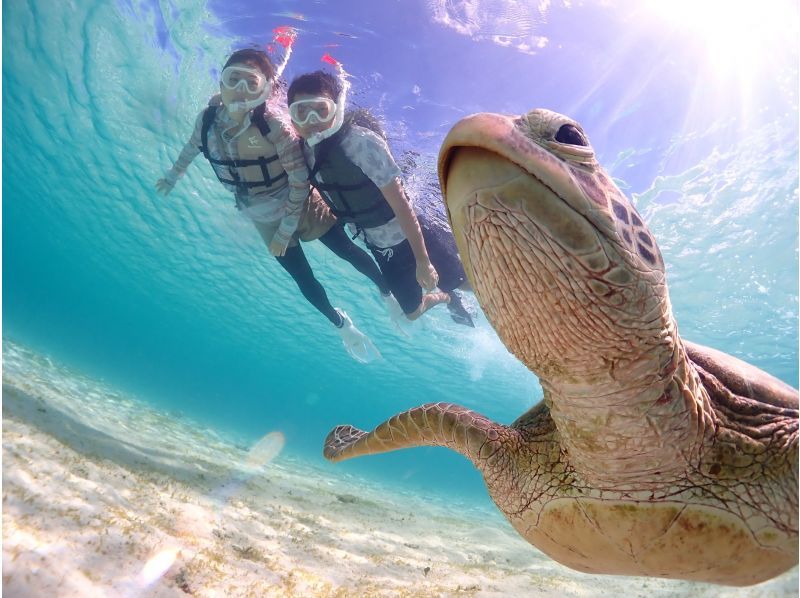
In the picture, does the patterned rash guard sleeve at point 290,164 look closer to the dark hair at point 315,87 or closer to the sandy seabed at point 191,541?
the dark hair at point 315,87

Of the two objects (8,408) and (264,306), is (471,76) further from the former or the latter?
(264,306)

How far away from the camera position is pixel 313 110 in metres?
5.62

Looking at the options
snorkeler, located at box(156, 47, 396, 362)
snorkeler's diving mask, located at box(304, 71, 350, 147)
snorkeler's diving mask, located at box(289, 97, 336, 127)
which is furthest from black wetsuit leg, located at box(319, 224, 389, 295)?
snorkeler's diving mask, located at box(289, 97, 336, 127)

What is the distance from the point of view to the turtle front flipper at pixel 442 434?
243 centimetres

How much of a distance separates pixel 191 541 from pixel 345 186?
190 inches

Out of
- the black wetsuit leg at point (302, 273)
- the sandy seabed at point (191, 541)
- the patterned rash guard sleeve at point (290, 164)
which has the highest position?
the patterned rash guard sleeve at point (290, 164)

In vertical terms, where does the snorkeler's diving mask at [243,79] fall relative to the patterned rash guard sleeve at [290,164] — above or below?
above

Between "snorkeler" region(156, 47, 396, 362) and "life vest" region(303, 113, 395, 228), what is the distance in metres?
0.31

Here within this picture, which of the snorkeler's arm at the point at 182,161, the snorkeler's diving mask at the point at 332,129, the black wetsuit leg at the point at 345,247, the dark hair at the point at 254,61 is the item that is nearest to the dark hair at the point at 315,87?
the snorkeler's diving mask at the point at 332,129

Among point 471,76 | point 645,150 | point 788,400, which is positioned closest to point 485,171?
point 788,400

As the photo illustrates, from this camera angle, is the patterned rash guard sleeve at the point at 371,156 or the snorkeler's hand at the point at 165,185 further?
the snorkeler's hand at the point at 165,185

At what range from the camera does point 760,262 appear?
11.9 m

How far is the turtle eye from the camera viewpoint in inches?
48.6

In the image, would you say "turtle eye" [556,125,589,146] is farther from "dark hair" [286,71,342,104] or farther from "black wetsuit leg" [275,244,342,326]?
"black wetsuit leg" [275,244,342,326]
